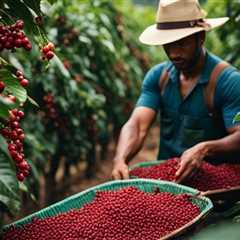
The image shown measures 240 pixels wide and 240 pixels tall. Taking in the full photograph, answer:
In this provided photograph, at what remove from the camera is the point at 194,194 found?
241 cm

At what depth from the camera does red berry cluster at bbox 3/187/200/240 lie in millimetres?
2107

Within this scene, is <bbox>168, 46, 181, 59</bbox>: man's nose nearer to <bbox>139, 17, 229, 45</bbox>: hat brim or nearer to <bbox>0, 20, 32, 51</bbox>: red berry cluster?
<bbox>139, 17, 229, 45</bbox>: hat brim

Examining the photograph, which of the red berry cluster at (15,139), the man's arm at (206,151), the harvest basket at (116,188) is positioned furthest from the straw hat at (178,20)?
the red berry cluster at (15,139)

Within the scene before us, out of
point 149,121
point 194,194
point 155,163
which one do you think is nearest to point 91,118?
point 149,121

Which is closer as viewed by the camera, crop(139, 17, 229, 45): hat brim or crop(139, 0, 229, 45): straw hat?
crop(139, 17, 229, 45): hat brim

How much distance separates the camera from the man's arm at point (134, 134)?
325 centimetres

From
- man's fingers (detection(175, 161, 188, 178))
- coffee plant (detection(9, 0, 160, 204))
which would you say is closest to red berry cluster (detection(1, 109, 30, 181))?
man's fingers (detection(175, 161, 188, 178))

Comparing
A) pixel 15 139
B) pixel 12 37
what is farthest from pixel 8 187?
pixel 12 37

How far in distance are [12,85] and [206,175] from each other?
4.32 ft

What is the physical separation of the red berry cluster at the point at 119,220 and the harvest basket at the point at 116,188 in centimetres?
4

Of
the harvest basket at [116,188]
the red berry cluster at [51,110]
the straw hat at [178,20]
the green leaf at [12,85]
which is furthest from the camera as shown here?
the red berry cluster at [51,110]

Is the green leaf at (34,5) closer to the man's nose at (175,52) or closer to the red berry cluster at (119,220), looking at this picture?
the red berry cluster at (119,220)

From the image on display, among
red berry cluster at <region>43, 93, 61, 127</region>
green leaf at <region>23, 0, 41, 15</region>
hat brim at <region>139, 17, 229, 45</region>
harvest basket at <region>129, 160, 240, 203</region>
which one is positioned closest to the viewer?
green leaf at <region>23, 0, 41, 15</region>

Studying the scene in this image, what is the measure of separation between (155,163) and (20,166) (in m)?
1.31
